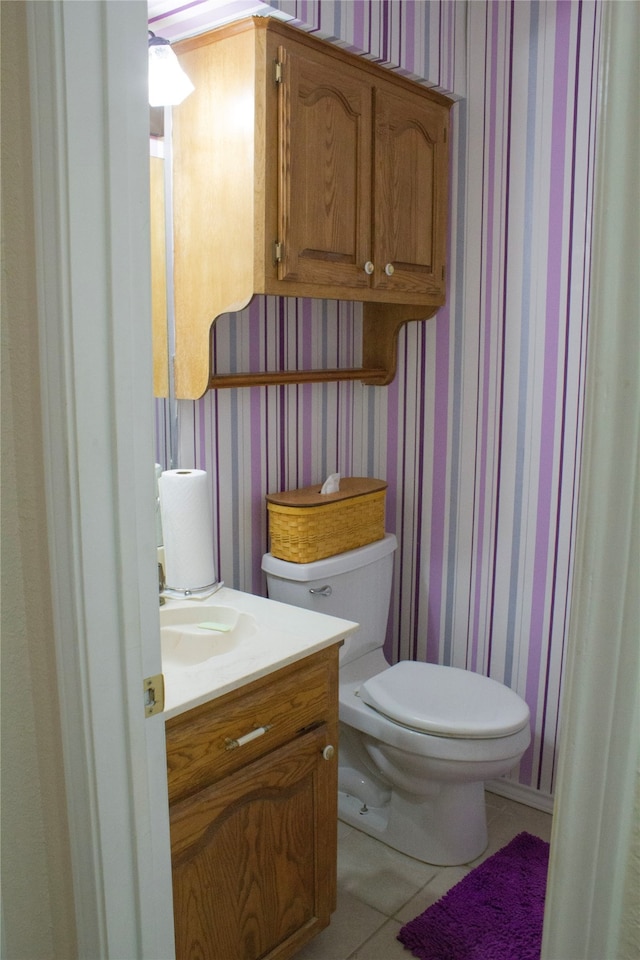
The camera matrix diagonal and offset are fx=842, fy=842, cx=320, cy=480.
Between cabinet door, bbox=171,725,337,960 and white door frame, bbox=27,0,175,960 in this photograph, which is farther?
cabinet door, bbox=171,725,337,960

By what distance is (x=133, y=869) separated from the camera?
36.1 inches

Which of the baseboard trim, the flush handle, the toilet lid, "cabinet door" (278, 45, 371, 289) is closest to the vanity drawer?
the toilet lid

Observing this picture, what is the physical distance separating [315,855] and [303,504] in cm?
87

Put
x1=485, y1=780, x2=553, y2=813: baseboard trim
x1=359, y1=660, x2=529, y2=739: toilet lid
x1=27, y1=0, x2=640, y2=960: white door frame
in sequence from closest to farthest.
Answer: x1=27, y1=0, x2=640, y2=960: white door frame
x1=359, y1=660, x2=529, y2=739: toilet lid
x1=485, y1=780, x2=553, y2=813: baseboard trim

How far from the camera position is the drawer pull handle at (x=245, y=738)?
1.56 meters

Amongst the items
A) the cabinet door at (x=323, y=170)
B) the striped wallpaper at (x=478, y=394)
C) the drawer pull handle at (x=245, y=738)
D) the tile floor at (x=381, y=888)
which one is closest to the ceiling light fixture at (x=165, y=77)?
the cabinet door at (x=323, y=170)

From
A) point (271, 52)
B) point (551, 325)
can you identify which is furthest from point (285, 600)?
point (271, 52)

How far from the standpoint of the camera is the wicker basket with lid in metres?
2.28

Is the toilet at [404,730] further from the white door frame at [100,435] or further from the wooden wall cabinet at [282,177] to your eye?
the white door frame at [100,435]

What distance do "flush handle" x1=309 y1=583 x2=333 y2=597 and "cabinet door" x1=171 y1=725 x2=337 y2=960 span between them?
0.53 metres

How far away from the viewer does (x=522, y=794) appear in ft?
8.49

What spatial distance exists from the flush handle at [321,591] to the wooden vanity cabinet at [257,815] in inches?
18.7

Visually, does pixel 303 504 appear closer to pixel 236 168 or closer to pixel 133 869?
pixel 236 168

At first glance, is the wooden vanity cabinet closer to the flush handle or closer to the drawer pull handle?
the drawer pull handle
